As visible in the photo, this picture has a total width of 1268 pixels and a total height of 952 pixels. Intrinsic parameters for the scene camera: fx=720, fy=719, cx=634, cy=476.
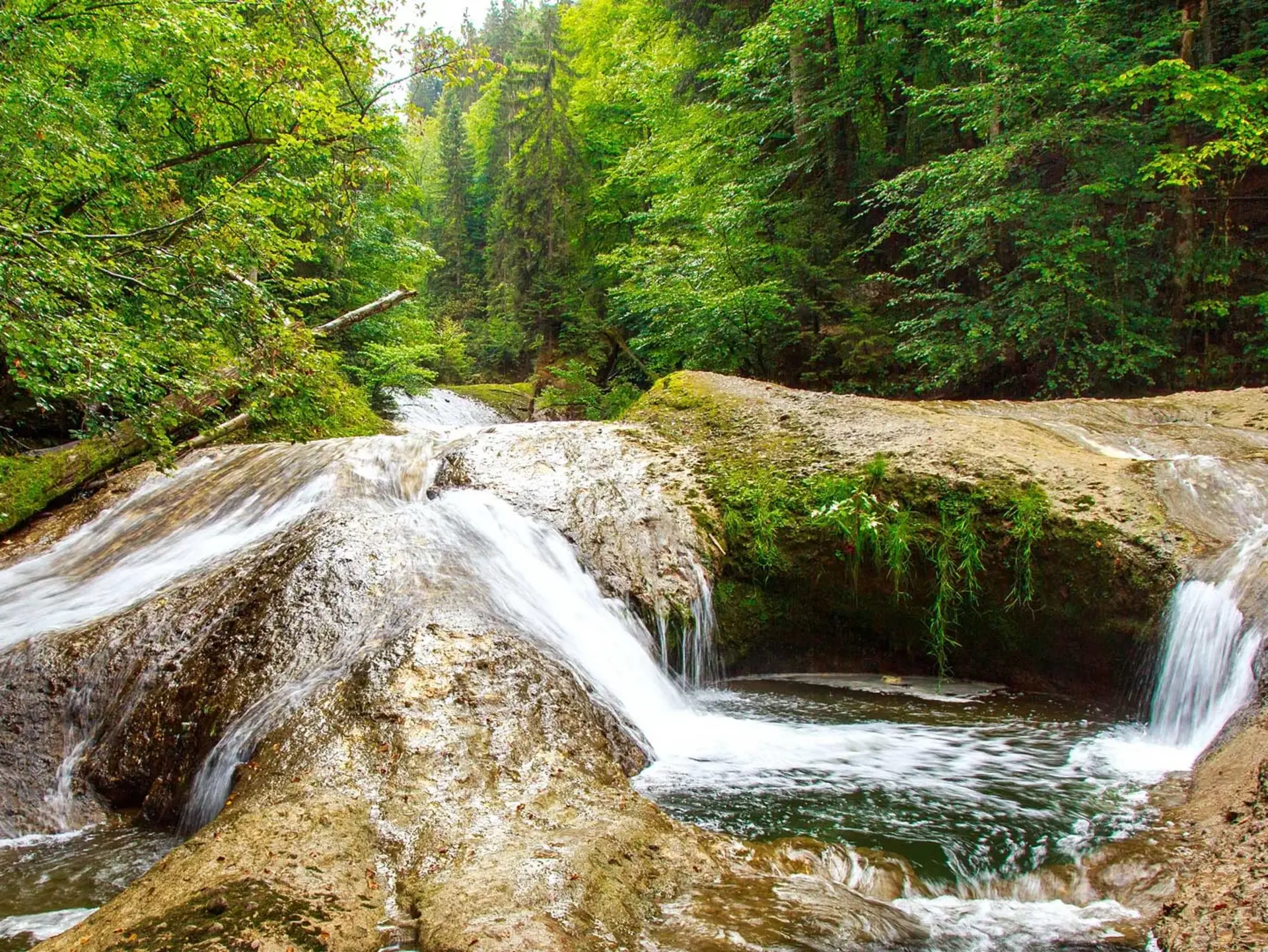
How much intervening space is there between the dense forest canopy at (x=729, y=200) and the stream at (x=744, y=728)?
1.19 m

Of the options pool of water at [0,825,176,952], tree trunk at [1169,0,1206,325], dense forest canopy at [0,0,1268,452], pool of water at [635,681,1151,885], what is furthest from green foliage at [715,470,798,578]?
tree trunk at [1169,0,1206,325]

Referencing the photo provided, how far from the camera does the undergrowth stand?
524cm

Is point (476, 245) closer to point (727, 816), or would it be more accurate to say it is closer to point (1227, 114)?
point (1227, 114)

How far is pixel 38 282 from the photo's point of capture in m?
4.02

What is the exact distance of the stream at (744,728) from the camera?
300 centimetres

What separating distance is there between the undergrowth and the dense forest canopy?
3919 mm

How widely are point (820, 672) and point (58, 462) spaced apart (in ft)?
23.8

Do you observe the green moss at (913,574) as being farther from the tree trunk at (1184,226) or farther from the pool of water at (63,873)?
the tree trunk at (1184,226)

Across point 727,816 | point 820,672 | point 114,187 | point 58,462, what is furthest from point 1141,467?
point 58,462

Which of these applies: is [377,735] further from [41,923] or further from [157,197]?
[157,197]

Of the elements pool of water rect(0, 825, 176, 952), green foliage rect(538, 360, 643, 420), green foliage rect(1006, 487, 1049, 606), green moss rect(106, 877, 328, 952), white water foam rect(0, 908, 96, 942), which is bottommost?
pool of water rect(0, 825, 176, 952)

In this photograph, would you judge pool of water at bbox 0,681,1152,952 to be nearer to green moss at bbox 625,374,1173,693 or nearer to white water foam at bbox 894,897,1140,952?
white water foam at bbox 894,897,1140,952

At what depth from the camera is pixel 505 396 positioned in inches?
901

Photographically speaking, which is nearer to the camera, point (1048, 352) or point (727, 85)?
point (1048, 352)
